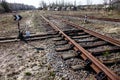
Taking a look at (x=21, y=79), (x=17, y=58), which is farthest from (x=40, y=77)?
(x=17, y=58)

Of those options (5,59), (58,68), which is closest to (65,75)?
(58,68)

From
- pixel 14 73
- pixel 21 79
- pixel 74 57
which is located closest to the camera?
pixel 21 79

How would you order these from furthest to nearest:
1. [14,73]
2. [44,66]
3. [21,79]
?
[44,66] → [14,73] → [21,79]

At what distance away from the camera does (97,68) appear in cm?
530

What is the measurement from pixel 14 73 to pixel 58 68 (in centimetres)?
125

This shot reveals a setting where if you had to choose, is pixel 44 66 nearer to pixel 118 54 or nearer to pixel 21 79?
pixel 21 79

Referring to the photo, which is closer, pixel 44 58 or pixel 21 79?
pixel 21 79

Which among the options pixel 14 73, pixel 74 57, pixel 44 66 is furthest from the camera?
pixel 74 57

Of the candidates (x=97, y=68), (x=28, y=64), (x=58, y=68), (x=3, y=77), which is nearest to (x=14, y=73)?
(x=3, y=77)

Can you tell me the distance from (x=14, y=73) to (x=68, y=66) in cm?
156

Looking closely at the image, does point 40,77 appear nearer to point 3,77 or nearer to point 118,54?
point 3,77

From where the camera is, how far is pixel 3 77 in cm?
543

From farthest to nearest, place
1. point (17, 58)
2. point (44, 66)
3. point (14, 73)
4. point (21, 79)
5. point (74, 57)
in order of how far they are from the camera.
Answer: point (17, 58), point (74, 57), point (44, 66), point (14, 73), point (21, 79)

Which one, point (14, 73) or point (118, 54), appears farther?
point (118, 54)
